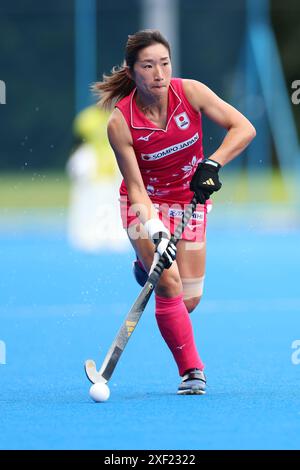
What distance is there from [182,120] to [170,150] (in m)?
0.16

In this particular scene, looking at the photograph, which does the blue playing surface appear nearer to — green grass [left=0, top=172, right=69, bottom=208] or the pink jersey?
the pink jersey

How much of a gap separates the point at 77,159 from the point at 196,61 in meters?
7.20

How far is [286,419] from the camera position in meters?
5.47

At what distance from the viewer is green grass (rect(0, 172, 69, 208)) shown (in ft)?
73.6

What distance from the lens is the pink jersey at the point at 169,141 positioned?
6.23m

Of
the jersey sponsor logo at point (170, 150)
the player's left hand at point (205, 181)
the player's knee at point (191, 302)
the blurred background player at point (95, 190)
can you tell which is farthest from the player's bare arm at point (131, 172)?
the blurred background player at point (95, 190)

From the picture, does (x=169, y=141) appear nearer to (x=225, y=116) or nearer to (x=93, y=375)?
(x=225, y=116)

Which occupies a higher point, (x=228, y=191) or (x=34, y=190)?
(x=34, y=190)

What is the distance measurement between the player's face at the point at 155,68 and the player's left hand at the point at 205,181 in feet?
1.41

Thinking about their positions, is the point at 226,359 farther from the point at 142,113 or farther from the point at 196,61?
the point at 196,61

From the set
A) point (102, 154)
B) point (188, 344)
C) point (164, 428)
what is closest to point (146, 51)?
point (188, 344)

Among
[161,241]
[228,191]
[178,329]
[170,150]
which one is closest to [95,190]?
→ [228,191]

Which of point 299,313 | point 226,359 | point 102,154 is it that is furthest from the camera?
point 102,154

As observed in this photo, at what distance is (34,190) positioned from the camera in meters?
25.0
